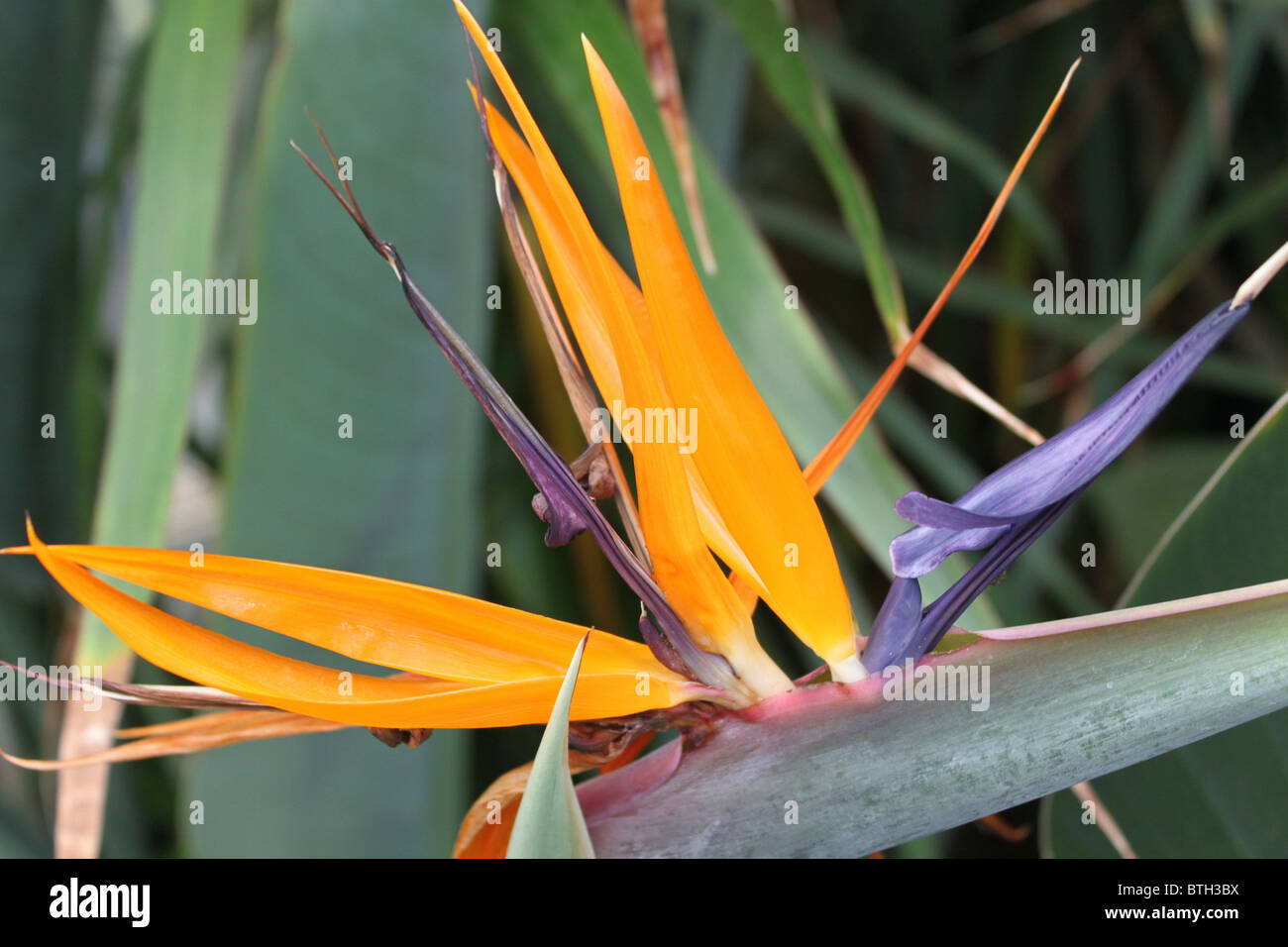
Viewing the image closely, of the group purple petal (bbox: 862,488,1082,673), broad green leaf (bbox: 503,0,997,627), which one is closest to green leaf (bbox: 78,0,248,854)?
broad green leaf (bbox: 503,0,997,627)

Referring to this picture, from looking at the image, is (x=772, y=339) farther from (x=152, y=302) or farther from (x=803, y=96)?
(x=152, y=302)

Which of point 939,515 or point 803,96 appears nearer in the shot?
point 939,515

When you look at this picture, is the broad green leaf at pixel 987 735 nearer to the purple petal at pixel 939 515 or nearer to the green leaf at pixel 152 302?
the purple petal at pixel 939 515

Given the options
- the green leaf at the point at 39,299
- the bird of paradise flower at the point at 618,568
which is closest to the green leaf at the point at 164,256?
the bird of paradise flower at the point at 618,568

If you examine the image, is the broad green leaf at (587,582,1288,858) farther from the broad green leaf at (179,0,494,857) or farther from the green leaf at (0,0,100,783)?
the green leaf at (0,0,100,783)

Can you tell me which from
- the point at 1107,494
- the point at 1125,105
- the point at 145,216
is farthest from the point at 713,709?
the point at 1125,105

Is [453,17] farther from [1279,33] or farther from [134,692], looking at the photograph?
[1279,33]

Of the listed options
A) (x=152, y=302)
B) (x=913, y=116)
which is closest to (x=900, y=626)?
(x=152, y=302)

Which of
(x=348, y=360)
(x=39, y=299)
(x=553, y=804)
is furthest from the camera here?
(x=39, y=299)
